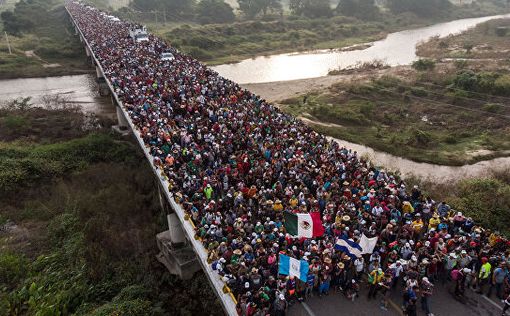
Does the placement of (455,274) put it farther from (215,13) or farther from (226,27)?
(215,13)

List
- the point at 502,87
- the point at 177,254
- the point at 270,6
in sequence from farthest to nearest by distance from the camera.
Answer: the point at 270,6
the point at 502,87
the point at 177,254

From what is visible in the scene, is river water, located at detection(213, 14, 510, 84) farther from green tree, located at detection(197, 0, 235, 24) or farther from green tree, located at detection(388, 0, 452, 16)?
green tree, located at detection(197, 0, 235, 24)

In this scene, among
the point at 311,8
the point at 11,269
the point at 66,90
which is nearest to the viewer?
the point at 11,269

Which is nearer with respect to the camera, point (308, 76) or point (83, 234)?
point (83, 234)

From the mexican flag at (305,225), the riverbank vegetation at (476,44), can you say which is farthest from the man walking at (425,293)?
the riverbank vegetation at (476,44)

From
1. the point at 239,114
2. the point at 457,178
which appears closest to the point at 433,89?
the point at 457,178

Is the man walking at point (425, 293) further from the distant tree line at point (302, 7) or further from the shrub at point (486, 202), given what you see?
the distant tree line at point (302, 7)

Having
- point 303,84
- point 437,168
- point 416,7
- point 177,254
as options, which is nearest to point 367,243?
point 177,254
